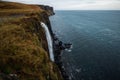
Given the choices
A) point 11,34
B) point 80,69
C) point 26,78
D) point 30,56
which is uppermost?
point 11,34

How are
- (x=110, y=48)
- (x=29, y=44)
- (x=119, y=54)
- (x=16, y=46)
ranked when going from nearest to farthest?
1. (x=16, y=46)
2. (x=29, y=44)
3. (x=119, y=54)
4. (x=110, y=48)

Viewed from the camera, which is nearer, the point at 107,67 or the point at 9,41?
the point at 9,41

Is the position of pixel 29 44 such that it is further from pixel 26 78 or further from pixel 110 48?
pixel 110 48

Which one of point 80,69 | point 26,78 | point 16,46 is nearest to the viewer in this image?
point 26,78

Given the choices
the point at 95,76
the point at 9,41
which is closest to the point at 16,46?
the point at 9,41

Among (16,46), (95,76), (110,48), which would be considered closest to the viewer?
(16,46)

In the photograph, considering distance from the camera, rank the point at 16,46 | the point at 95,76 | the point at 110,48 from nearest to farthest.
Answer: the point at 16,46
the point at 95,76
the point at 110,48

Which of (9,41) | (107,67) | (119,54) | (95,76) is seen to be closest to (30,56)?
(9,41)

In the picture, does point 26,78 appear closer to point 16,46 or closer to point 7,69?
point 7,69

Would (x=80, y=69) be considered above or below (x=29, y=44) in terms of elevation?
below
